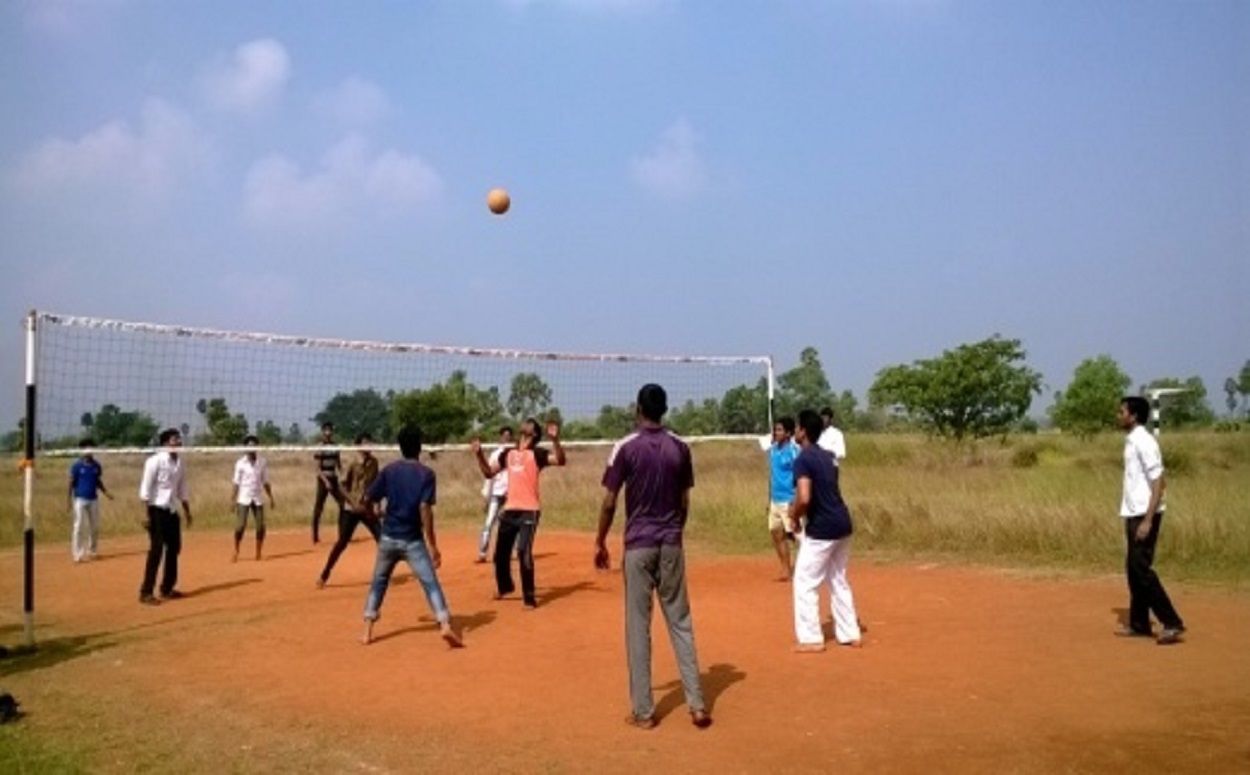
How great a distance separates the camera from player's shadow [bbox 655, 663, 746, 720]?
253 inches

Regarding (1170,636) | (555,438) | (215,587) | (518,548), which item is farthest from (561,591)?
(1170,636)

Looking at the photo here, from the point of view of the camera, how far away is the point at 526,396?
93.9 ft

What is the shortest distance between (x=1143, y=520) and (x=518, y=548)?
5752 millimetres

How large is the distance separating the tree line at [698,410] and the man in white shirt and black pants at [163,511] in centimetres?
125

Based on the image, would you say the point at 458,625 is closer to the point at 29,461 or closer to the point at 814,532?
the point at 814,532

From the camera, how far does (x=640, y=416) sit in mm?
6387

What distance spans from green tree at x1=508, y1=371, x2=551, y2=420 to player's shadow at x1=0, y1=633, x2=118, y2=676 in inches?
544

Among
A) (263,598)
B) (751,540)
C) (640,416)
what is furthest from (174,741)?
(751,540)

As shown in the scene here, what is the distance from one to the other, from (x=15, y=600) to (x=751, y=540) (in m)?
9.94

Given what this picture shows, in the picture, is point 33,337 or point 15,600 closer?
point 33,337

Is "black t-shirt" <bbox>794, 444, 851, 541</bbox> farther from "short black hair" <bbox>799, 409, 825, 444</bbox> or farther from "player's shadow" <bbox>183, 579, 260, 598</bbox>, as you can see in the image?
"player's shadow" <bbox>183, 579, 260, 598</bbox>

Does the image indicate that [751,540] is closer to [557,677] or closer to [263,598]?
[263,598]

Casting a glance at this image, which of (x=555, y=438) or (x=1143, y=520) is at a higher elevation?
(x=555, y=438)

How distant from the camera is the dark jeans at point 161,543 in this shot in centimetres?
1106
